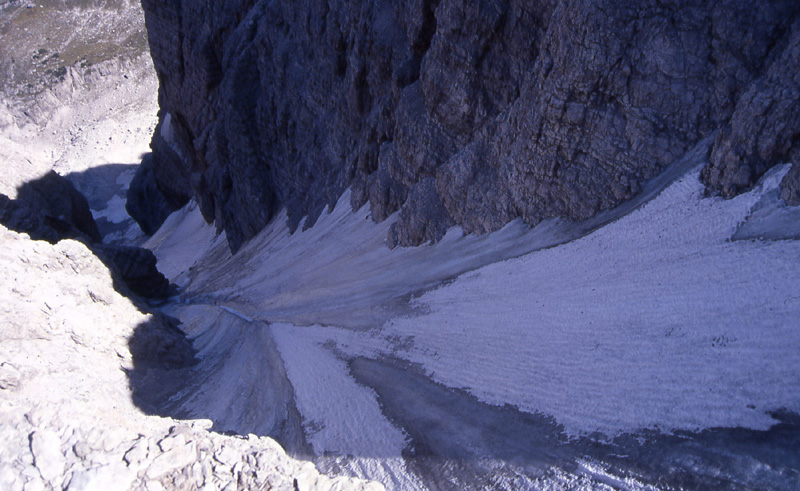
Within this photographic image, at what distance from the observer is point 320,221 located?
86.0 ft

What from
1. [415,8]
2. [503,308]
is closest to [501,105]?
[415,8]

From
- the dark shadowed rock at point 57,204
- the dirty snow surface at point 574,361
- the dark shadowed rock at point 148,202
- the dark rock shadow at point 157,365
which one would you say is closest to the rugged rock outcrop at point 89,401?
the dark rock shadow at point 157,365

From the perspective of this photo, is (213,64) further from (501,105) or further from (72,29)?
(72,29)

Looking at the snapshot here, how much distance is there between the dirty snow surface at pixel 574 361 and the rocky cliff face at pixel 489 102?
3.14ft

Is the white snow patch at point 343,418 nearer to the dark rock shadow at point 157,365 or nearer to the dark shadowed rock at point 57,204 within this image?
the dark rock shadow at point 157,365

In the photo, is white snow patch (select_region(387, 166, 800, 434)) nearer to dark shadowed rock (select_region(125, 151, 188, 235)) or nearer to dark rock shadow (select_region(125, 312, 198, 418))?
dark rock shadow (select_region(125, 312, 198, 418))

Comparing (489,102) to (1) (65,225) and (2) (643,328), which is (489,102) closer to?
(2) (643,328)

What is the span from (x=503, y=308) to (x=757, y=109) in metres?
6.50

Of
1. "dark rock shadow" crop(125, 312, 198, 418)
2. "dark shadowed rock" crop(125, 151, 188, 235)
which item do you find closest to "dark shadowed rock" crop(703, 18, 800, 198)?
"dark rock shadow" crop(125, 312, 198, 418)

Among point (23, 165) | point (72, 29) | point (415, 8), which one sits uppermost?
point (72, 29)

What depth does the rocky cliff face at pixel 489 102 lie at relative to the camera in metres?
11.2

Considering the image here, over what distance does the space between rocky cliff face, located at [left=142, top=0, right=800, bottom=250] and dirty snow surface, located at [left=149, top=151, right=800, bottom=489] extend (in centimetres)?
96

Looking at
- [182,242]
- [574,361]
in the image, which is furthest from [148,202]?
[574,361]

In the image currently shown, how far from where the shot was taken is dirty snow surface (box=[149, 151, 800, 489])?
7777 millimetres
